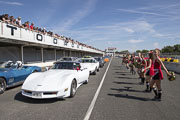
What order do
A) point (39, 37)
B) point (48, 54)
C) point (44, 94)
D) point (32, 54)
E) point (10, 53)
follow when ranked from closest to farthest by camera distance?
1. point (44, 94)
2. point (10, 53)
3. point (39, 37)
4. point (32, 54)
5. point (48, 54)

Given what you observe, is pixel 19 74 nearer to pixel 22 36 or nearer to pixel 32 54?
pixel 22 36

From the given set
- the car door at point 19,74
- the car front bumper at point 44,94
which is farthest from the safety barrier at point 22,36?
the car front bumper at point 44,94

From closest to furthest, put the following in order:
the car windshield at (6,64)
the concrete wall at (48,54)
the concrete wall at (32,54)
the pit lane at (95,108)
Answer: the pit lane at (95,108) → the car windshield at (6,64) → the concrete wall at (32,54) → the concrete wall at (48,54)

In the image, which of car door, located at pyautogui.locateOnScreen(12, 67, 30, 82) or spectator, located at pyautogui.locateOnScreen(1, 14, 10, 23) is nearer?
car door, located at pyautogui.locateOnScreen(12, 67, 30, 82)

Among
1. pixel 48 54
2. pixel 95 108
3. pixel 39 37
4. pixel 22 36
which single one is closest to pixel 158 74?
pixel 95 108

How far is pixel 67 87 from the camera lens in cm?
473

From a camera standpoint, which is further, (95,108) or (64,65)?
(64,65)

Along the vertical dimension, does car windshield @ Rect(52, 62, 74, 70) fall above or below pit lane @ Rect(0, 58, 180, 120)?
above

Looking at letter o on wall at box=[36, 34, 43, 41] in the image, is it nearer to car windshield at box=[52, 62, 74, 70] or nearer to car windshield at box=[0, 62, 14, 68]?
car windshield at box=[0, 62, 14, 68]

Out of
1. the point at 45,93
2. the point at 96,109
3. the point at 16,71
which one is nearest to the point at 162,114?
the point at 96,109

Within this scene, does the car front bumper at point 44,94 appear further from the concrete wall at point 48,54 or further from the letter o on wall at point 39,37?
the concrete wall at point 48,54

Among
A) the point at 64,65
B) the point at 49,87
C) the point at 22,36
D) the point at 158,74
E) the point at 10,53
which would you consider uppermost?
the point at 22,36

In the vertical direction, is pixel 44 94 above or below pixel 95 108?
above

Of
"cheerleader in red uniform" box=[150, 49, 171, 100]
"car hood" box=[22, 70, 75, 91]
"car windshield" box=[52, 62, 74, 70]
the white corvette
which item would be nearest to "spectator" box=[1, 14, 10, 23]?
"car windshield" box=[52, 62, 74, 70]
